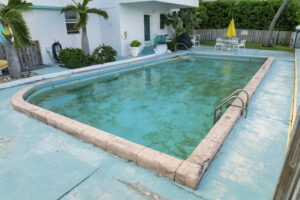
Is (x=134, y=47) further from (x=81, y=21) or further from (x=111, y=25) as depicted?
(x=81, y=21)

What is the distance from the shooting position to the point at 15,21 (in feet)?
22.8

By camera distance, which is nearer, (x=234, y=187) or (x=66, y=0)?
(x=234, y=187)

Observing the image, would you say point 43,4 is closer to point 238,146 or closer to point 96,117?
point 96,117

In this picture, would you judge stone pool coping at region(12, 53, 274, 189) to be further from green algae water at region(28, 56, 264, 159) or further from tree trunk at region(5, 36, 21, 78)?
tree trunk at region(5, 36, 21, 78)

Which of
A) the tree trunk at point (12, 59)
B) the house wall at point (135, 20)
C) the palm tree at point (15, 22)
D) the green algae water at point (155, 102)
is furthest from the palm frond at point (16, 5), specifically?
the house wall at point (135, 20)

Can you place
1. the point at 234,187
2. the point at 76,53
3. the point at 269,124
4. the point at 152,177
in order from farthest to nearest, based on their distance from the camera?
1. the point at 76,53
2. the point at 269,124
3. the point at 152,177
4. the point at 234,187

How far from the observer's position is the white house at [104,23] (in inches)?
400

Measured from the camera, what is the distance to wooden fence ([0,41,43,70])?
920 centimetres

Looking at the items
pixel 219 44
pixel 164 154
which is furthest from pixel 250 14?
pixel 164 154

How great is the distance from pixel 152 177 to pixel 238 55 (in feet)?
39.7

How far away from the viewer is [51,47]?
35.2ft

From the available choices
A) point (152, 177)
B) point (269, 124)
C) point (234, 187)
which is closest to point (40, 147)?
point (152, 177)

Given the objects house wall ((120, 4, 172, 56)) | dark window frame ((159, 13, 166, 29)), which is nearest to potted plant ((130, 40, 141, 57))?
house wall ((120, 4, 172, 56))

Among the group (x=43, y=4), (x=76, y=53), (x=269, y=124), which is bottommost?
(x=269, y=124)
